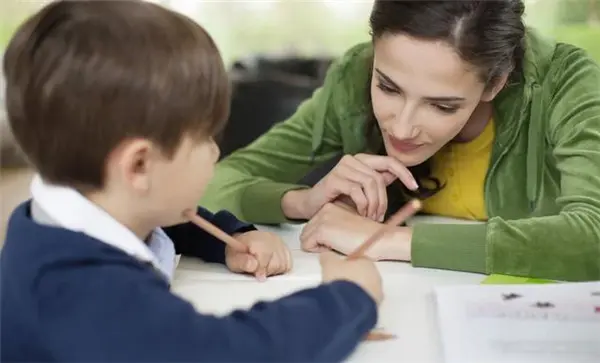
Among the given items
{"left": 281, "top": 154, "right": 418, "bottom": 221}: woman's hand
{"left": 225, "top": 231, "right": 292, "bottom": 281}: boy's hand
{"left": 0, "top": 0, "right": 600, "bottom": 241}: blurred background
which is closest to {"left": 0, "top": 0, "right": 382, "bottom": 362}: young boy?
{"left": 225, "top": 231, "right": 292, "bottom": 281}: boy's hand

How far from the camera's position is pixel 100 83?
68 cm

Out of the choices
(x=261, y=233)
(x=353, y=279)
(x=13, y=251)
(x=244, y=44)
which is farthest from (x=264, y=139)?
(x=244, y=44)

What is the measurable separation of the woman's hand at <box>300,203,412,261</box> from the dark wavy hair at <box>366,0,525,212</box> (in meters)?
0.25

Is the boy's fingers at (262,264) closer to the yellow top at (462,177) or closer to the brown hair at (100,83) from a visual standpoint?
the brown hair at (100,83)

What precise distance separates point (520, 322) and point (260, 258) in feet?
1.04

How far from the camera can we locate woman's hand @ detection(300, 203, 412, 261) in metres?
0.98

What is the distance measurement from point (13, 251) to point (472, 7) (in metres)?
0.65

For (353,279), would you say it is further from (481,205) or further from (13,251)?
(481,205)

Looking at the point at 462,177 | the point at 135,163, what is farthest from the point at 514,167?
the point at 135,163

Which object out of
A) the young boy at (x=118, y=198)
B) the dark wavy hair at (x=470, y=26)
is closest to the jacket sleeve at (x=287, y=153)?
the dark wavy hair at (x=470, y=26)

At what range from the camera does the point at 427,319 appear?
81 cm

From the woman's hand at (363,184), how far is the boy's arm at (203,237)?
142mm

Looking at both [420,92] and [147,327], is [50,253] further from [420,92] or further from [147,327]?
[420,92]

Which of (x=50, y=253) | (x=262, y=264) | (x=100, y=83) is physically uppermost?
(x=100, y=83)
